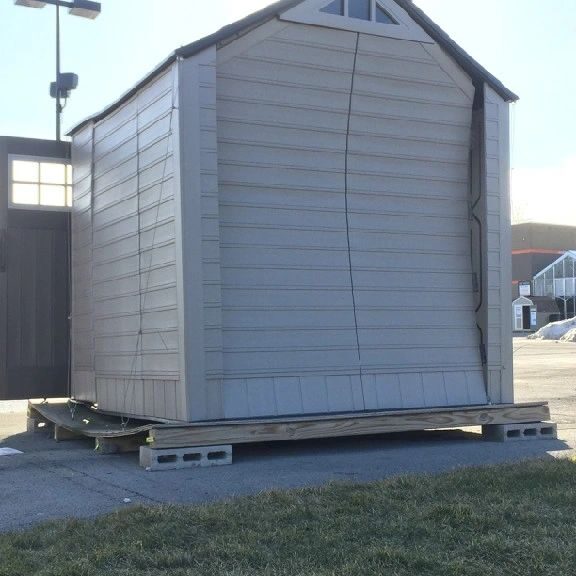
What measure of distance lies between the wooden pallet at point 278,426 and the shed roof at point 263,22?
11.7 feet

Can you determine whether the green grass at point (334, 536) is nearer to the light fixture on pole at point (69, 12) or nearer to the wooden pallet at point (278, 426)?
the wooden pallet at point (278, 426)

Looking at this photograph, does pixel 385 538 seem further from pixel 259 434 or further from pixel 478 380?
pixel 478 380

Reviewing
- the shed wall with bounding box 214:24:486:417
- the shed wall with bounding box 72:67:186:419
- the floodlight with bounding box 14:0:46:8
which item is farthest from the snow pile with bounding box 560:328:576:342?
the shed wall with bounding box 72:67:186:419

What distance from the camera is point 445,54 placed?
32.7 feet

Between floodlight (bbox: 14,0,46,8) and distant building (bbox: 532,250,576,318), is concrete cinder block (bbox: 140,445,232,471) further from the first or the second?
distant building (bbox: 532,250,576,318)

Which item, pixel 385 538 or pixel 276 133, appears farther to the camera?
pixel 276 133

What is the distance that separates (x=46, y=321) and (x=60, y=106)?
11.7 feet

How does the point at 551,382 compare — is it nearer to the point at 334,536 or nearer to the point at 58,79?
the point at 58,79

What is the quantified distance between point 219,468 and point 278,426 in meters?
0.73

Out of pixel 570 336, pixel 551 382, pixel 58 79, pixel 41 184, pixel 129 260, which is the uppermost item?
pixel 58 79

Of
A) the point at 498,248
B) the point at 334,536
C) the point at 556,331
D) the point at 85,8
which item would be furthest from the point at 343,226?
the point at 556,331

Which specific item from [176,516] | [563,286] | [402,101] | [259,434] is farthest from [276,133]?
[563,286]

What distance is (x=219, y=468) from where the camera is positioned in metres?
8.08

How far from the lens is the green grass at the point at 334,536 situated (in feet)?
15.3
